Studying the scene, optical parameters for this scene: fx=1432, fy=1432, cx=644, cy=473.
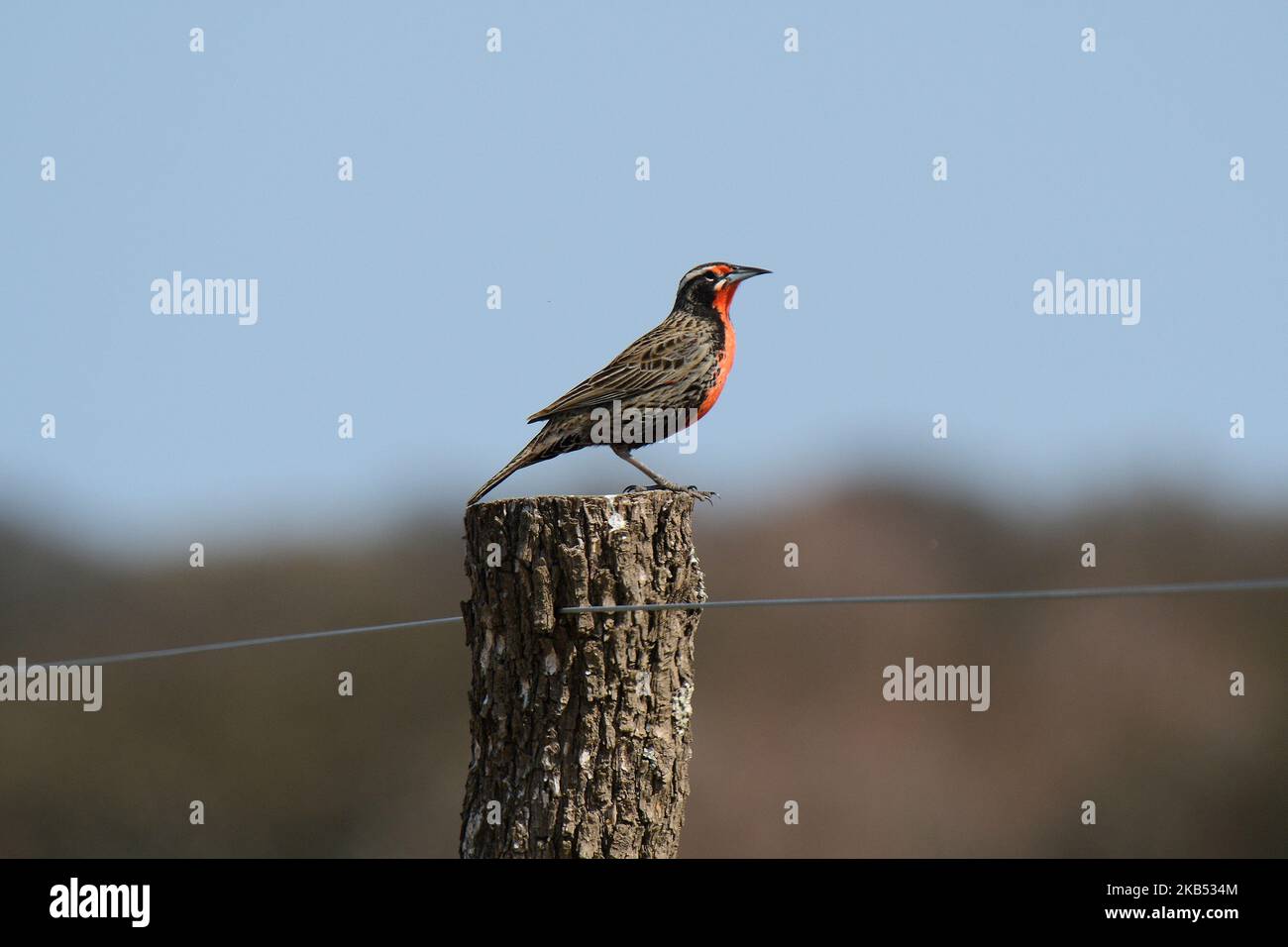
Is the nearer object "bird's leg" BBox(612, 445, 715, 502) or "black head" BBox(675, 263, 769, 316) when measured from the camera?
"bird's leg" BBox(612, 445, 715, 502)

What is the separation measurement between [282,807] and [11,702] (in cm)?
490

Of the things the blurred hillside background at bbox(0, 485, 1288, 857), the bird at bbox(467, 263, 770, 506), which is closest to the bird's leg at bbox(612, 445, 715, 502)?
the bird at bbox(467, 263, 770, 506)

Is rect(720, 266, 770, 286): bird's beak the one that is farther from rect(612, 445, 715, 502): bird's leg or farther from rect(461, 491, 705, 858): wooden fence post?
rect(461, 491, 705, 858): wooden fence post

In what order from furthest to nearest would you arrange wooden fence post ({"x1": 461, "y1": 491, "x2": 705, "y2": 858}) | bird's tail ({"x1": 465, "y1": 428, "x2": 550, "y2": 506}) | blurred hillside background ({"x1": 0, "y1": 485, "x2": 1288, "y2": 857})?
blurred hillside background ({"x1": 0, "y1": 485, "x2": 1288, "y2": 857}) < bird's tail ({"x1": 465, "y1": 428, "x2": 550, "y2": 506}) < wooden fence post ({"x1": 461, "y1": 491, "x2": 705, "y2": 858})

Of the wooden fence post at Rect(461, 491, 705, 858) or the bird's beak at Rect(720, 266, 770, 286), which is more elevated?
the bird's beak at Rect(720, 266, 770, 286)

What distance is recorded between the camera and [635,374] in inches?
312

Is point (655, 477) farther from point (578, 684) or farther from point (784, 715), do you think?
point (784, 715)

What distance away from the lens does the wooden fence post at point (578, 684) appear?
220 inches

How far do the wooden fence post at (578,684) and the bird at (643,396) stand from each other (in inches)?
58.9

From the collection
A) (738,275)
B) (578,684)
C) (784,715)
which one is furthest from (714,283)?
(784,715)

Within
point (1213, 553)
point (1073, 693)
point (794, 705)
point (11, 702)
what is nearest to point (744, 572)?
point (794, 705)

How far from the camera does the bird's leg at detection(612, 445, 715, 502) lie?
6737mm

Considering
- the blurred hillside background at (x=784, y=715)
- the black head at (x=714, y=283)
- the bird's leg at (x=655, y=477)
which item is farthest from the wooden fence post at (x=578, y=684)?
the blurred hillside background at (x=784, y=715)

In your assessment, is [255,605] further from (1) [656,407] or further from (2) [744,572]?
(1) [656,407]
